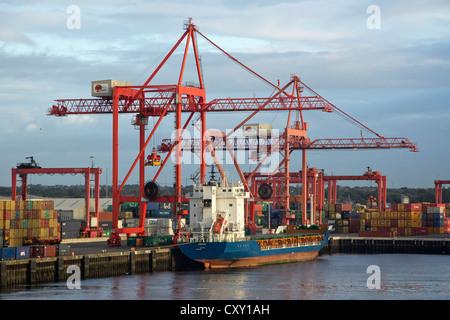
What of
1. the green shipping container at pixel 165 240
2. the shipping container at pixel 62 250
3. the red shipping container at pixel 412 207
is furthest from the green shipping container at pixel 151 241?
the red shipping container at pixel 412 207

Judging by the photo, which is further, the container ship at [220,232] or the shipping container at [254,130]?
the shipping container at [254,130]

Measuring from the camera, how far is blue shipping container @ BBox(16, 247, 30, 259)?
195 ft

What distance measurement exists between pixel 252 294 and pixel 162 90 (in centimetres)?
3439

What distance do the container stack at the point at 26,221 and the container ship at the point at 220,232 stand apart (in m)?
14.8

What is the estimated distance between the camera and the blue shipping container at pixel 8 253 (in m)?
58.6

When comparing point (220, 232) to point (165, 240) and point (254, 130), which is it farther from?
point (254, 130)

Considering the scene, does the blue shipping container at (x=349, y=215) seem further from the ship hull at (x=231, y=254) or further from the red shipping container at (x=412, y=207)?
the ship hull at (x=231, y=254)

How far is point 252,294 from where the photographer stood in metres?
55.7

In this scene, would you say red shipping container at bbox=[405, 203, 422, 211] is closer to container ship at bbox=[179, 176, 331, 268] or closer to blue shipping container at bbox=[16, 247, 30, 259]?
container ship at bbox=[179, 176, 331, 268]

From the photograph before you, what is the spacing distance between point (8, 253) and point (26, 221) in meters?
16.0

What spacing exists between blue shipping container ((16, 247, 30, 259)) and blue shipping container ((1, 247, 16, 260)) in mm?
413

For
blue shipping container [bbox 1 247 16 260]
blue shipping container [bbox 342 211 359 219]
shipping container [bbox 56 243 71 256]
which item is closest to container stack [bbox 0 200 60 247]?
shipping container [bbox 56 243 71 256]
